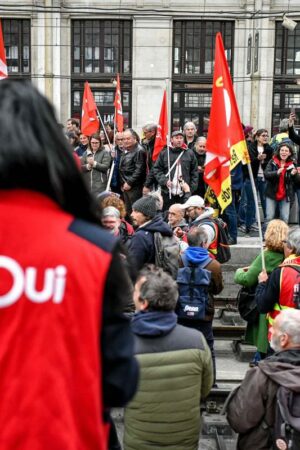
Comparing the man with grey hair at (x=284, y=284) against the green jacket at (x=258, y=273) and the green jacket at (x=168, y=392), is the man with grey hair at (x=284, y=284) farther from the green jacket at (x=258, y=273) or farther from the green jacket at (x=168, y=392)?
the green jacket at (x=168, y=392)

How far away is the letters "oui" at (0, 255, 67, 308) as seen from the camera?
1.69m

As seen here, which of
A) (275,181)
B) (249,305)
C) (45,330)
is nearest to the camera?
(45,330)

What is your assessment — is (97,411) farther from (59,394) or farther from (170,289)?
(170,289)

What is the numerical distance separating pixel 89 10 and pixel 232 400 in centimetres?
2234

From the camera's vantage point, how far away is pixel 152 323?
11.6 feet

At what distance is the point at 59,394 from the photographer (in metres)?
1.67

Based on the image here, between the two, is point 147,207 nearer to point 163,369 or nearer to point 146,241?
point 146,241

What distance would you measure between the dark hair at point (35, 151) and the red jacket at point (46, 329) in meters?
0.05

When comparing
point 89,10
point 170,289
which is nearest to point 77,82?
point 89,10

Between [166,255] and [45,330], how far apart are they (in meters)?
4.09

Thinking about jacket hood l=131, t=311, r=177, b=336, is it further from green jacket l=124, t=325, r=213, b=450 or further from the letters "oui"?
the letters "oui"

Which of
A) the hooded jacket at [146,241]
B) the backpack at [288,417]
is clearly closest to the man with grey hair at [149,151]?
the hooded jacket at [146,241]

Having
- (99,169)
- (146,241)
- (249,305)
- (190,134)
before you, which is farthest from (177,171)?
(146,241)

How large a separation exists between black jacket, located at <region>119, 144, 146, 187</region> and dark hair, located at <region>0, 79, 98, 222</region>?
8.45m
